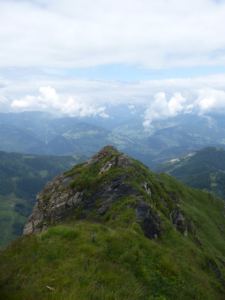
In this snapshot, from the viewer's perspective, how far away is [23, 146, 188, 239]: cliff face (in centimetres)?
2064

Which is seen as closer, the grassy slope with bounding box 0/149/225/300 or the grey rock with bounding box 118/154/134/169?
the grassy slope with bounding box 0/149/225/300

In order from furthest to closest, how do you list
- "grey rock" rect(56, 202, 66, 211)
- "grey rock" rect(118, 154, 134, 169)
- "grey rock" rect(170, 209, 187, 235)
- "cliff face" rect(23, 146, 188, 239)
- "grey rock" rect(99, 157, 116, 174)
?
"grey rock" rect(99, 157, 116, 174) → "grey rock" rect(118, 154, 134, 169) → "grey rock" rect(170, 209, 187, 235) → "grey rock" rect(56, 202, 66, 211) → "cliff face" rect(23, 146, 188, 239)

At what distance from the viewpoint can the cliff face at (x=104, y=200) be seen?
20.6 metres

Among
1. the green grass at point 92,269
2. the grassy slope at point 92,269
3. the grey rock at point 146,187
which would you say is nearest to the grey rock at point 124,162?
the grey rock at point 146,187

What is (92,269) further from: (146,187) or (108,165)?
(108,165)

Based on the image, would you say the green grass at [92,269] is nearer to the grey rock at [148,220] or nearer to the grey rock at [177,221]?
the grey rock at [148,220]

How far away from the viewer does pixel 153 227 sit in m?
19.3

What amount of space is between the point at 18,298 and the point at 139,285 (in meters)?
6.04

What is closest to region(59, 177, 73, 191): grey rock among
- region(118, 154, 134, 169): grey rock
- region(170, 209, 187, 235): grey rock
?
region(118, 154, 134, 169): grey rock

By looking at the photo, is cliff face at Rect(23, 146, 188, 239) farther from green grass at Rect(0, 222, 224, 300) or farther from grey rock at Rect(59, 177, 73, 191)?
green grass at Rect(0, 222, 224, 300)

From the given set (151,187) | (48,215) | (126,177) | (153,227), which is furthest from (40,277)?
(151,187)

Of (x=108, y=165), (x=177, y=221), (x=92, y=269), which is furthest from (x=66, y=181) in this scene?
(x=92, y=269)

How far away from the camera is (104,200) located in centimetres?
2544

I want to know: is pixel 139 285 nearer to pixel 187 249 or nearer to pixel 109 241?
pixel 109 241
